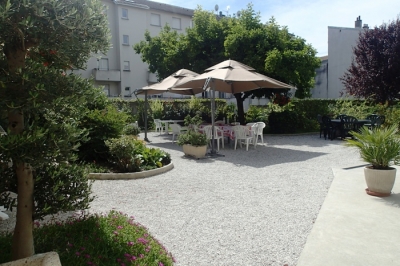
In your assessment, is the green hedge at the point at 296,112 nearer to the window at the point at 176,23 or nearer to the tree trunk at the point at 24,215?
the tree trunk at the point at 24,215

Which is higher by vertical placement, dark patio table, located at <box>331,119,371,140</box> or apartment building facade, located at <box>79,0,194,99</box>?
apartment building facade, located at <box>79,0,194,99</box>

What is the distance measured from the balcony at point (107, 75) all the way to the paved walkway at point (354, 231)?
1091 inches

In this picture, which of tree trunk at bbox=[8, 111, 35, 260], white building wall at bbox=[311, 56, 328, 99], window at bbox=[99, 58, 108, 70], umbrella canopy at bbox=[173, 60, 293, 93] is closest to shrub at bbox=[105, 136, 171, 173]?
umbrella canopy at bbox=[173, 60, 293, 93]

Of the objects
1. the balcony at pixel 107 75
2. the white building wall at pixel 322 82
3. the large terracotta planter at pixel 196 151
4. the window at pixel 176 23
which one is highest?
the window at pixel 176 23

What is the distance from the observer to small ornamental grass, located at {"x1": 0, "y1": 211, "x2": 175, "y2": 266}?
2.94 metres

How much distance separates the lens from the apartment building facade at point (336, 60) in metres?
25.8

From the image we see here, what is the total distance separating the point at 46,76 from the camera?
2.41 meters

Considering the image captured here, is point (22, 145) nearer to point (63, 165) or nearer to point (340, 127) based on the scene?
point (63, 165)

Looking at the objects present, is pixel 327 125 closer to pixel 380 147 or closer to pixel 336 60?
pixel 380 147

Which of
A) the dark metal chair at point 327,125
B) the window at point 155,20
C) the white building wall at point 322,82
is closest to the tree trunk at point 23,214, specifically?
the dark metal chair at point 327,125

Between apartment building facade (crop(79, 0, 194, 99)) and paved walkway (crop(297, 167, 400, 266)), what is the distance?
2774cm

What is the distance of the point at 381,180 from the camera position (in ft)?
17.6

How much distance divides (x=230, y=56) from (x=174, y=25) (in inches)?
861

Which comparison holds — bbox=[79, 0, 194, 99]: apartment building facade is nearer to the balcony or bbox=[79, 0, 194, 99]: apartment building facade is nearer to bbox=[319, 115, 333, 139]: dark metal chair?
the balcony
